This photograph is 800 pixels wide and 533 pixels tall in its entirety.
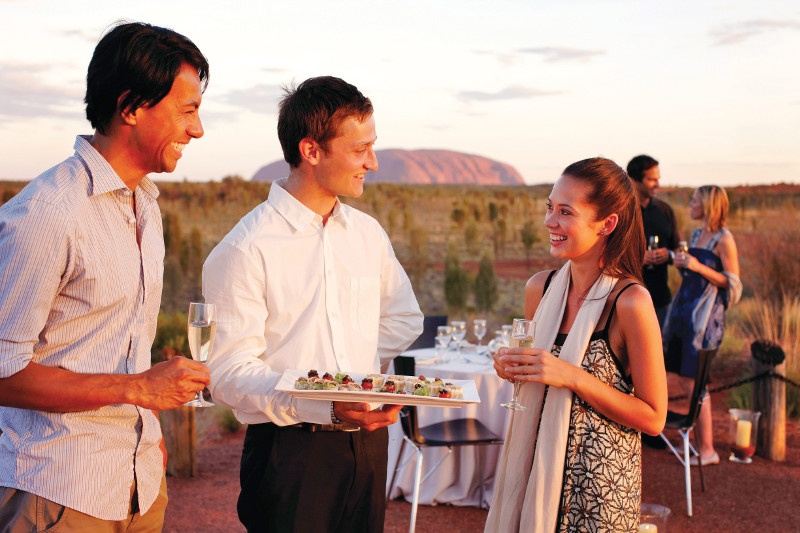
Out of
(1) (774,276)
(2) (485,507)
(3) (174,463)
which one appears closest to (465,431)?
(2) (485,507)

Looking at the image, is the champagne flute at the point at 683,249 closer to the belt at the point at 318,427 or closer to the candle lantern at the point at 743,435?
the candle lantern at the point at 743,435

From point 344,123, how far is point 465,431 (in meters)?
3.36

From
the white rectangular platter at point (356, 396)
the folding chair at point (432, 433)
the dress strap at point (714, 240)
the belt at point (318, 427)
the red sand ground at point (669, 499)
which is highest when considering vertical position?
the dress strap at point (714, 240)

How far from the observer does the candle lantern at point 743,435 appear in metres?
7.23

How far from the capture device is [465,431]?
554cm

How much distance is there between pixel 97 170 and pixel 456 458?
441cm

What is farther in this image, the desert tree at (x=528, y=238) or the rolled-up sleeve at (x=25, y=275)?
the desert tree at (x=528, y=238)

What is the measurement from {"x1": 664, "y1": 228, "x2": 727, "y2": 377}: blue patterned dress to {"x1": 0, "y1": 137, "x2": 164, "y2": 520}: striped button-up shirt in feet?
Answer: 18.9

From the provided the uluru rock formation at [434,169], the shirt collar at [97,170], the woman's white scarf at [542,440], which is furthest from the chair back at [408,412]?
the uluru rock formation at [434,169]

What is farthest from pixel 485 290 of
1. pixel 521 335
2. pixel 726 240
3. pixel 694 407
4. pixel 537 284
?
pixel 521 335

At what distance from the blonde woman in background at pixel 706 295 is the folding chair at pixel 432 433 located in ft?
7.51

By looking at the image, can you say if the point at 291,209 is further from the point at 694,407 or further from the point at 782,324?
the point at 782,324

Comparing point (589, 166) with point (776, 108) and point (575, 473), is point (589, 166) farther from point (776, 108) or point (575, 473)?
point (776, 108)

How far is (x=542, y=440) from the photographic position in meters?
2.56
